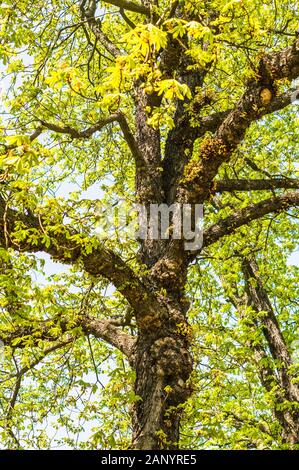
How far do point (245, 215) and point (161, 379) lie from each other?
2.21 metres

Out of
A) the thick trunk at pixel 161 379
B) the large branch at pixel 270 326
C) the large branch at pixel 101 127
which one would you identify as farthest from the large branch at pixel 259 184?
the large branch at pixel 270 326

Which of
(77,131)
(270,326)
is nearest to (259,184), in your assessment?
(77,131)

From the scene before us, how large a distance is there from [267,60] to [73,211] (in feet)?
7.72

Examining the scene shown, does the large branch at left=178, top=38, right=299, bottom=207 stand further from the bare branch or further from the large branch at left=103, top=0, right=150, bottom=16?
the large branch at left=103, top=0, right=150, bottom=16

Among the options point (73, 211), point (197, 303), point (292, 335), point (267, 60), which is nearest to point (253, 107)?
point (267, 60)

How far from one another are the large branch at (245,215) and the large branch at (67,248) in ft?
4.42

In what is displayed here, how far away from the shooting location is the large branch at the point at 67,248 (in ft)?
14.8

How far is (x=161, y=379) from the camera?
515 cm

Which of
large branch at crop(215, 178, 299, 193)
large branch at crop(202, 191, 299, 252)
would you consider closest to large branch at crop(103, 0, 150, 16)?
large branch at crop(215, 178, 299, 193)

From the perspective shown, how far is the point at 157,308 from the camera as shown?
213 inches

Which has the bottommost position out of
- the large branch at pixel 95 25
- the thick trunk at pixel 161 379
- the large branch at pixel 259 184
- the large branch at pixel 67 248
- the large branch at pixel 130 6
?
the thick trunk at pixel 161 379

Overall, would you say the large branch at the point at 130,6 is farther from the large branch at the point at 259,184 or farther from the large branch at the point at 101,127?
the large branch at the point at 259,184

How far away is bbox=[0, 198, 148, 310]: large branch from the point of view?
4.52 metres
